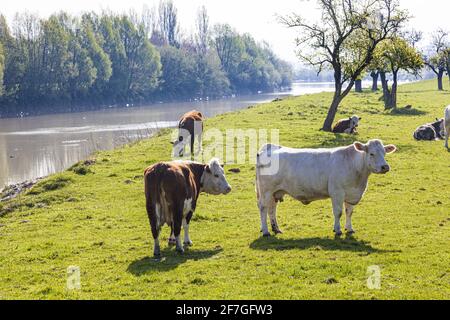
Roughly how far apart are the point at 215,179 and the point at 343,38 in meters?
18.7

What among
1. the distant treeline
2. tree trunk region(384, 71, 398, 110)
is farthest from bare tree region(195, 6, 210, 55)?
tree trunk region(384, 71, 398, 110)

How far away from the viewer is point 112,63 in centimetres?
9212

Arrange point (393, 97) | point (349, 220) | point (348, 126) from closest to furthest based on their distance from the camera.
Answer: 1. point (349, 220)
2. point (348, 126)
3. point (393, 97)

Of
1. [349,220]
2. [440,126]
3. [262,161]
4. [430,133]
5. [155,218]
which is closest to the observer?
[155,218]

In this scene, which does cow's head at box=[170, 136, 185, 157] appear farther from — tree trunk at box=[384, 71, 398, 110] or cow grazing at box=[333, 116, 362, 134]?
tree trunk at box=[384, 71, 398, 110]

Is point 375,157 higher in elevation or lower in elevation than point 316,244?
higher

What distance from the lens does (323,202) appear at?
47.3 feet

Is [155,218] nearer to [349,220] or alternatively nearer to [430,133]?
[349,220]

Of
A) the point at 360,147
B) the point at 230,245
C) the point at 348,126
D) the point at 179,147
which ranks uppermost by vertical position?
the point at 360,147

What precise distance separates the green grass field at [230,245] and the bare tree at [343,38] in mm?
9898

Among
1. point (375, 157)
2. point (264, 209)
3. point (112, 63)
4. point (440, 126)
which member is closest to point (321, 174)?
point (375, 157)

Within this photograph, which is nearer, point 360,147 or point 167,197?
point 167,197
